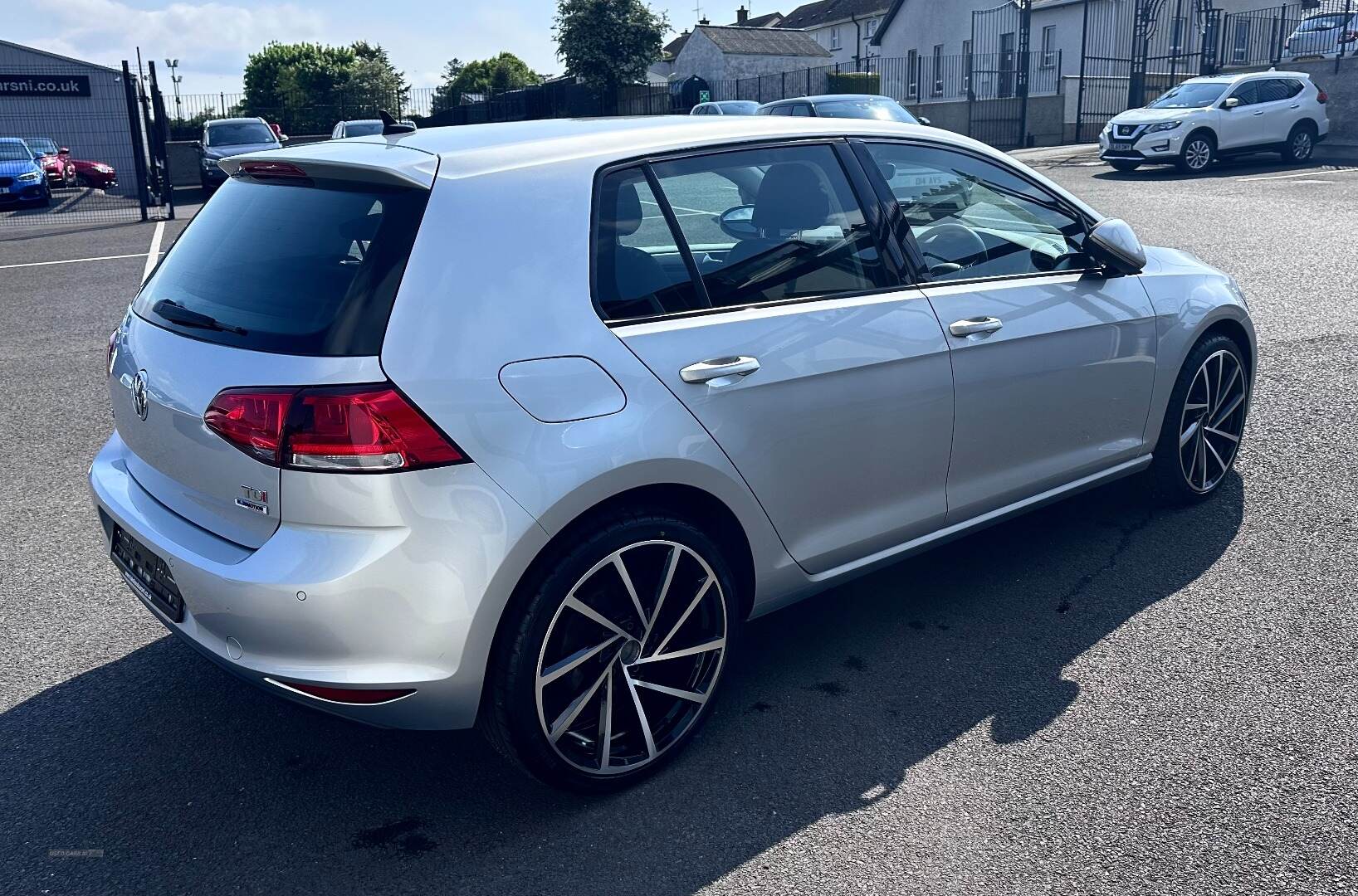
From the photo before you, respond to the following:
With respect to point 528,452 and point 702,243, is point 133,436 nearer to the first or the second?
point 528,452

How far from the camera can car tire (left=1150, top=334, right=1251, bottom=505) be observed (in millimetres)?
4680

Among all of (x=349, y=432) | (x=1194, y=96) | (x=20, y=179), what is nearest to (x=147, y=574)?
(x=349, y=432)

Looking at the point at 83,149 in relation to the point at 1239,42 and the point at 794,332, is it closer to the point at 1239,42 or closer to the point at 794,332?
the point at 794,332

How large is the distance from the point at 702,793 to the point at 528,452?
3.46 ft

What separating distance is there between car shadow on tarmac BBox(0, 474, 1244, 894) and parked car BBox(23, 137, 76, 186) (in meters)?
24.9

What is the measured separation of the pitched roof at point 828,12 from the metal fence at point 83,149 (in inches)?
1617

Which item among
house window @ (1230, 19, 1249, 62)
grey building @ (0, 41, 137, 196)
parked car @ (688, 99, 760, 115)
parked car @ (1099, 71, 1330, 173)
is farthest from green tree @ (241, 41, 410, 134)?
house window @ (1230, 19, 1249, 62)

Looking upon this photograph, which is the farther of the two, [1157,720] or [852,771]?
[1157,720]

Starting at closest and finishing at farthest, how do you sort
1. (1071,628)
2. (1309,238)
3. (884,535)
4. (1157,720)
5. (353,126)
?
(1157,720)
(884,535)
(1071,628)
(1309,238)
(353,126)

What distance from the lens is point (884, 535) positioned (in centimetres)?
364

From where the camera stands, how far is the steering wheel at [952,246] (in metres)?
3.77

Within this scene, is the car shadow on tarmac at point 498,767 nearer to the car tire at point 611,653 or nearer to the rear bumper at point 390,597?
the car tire at point 611,653

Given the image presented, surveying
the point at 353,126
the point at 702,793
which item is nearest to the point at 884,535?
the point at 702,793

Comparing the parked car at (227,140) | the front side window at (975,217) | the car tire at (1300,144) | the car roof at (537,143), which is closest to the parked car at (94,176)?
the parked car at (227,140)
